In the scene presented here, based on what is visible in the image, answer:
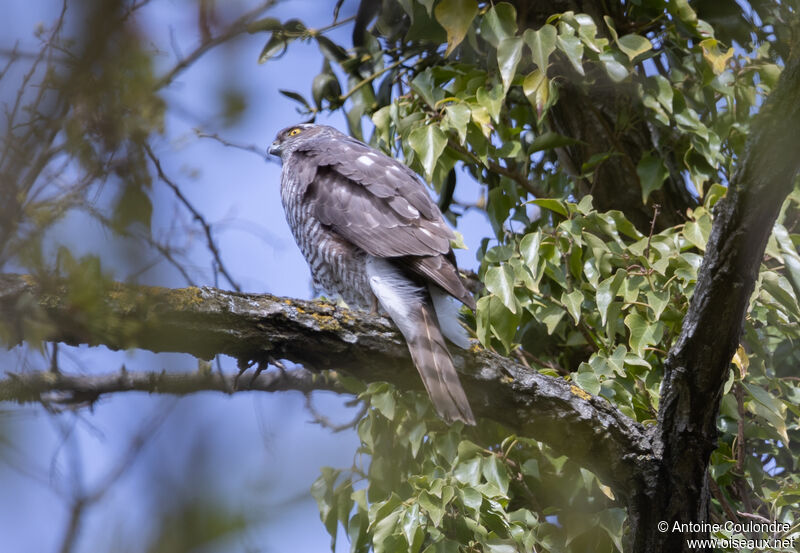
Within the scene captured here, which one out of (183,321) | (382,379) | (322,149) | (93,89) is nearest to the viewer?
(93,89)

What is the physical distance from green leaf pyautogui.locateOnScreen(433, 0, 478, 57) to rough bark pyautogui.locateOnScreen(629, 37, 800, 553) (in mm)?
1378

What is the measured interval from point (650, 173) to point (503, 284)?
3.43 ft

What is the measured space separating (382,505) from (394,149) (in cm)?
171

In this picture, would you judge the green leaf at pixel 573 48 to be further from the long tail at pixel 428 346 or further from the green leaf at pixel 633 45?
the long tail at pixel 428 346

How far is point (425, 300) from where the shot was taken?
2.96 metres

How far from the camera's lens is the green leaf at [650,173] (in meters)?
3.44

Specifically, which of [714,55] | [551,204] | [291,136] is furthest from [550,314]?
[291,136]

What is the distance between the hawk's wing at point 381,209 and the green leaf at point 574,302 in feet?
1.44

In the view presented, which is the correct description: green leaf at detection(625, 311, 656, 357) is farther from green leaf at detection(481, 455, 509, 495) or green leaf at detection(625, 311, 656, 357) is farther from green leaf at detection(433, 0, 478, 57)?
green leaf at detection(433, 0, 478, 57)

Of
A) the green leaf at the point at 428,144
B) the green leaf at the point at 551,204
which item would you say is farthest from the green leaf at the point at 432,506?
the green leaf at the point at 428,144

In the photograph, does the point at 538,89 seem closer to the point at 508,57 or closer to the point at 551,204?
the point at 508,57

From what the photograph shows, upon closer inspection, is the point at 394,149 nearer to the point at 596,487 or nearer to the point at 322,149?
the point at 322,149

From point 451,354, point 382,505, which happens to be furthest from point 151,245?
point 382,505

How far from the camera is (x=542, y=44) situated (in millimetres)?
3041
